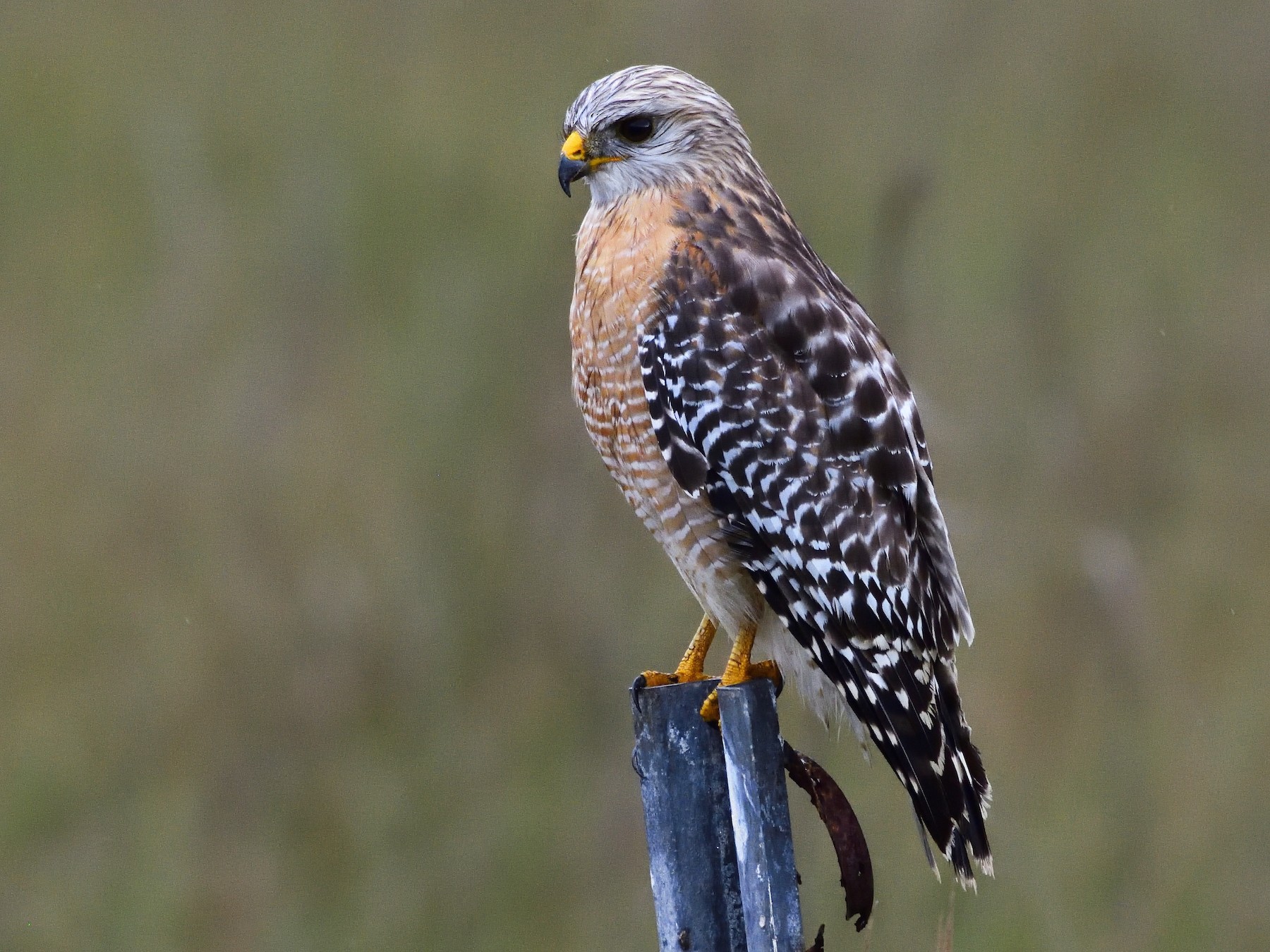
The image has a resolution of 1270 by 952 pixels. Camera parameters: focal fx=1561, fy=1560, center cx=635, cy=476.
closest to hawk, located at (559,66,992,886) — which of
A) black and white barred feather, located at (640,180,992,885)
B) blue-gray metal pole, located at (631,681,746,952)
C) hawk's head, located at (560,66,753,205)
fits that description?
black and white barred feather, located at (640,180,992,885)

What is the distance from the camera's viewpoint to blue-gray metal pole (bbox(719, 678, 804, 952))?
263 centimetres

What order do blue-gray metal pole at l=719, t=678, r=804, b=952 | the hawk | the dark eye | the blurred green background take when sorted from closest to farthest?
blue-gray metal pole at l=719, t=678, r=804, b=952 → the hawk → the dark eye → the blurred green background

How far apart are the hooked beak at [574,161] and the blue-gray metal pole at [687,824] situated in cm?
132

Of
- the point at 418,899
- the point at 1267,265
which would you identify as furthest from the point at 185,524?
the point at 1267,265

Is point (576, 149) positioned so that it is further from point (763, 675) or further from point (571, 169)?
point (763, 675)

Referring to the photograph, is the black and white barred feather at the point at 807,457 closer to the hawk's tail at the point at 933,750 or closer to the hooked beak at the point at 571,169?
the hawk's tail at the point at 933,750

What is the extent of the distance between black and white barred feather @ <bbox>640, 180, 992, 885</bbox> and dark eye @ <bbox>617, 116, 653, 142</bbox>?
33 centimetres

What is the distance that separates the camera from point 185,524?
14.8 ft

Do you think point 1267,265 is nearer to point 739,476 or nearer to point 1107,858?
point 1107,858

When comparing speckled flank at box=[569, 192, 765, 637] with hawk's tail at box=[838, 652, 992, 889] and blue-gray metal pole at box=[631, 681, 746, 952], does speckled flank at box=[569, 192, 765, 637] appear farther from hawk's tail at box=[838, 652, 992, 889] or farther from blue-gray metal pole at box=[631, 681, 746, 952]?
blue-gray metal pole at box=[631, 681, 746, 952]

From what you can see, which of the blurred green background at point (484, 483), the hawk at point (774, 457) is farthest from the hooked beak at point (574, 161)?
the blurred green background at point (484, 483)

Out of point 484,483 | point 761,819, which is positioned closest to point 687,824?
point 761,819

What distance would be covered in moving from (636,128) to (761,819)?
5.72ft

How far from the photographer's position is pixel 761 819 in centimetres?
268
